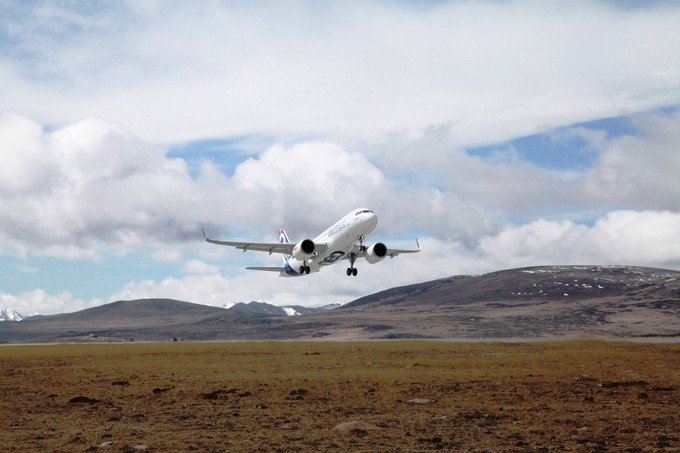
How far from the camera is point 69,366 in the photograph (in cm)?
5778

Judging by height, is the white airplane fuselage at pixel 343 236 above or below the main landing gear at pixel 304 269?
above

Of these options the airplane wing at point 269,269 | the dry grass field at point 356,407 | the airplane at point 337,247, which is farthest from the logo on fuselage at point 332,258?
the dry grass field at point 356,407

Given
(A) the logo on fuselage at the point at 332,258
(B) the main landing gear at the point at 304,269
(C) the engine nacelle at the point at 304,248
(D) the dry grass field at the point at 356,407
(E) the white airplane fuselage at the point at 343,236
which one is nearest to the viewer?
(D) the dry grass field at the point at 356,407

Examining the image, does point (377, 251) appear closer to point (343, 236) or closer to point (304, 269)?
point (343, 236)

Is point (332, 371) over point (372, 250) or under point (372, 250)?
under

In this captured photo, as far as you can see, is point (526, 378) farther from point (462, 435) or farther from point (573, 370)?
point (462, 435)

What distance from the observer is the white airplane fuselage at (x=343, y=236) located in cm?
6912

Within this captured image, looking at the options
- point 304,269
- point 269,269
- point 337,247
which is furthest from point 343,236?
point 269,269

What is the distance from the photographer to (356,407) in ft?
95.2

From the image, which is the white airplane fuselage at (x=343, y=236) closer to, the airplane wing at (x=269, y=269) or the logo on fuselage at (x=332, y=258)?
the logo on fuselage at (x=332, y=258)

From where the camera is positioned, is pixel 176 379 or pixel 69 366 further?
pixel 69 366

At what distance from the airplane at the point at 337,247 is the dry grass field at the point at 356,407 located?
806 inches

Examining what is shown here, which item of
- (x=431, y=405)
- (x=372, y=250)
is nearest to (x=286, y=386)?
(x=431, y=405)

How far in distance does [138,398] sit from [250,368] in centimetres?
1708
